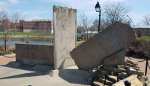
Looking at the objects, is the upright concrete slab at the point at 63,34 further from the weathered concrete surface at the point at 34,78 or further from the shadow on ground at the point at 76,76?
the weathered concrete surface at the point at 34,78

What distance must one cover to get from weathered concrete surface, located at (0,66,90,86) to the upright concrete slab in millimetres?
857

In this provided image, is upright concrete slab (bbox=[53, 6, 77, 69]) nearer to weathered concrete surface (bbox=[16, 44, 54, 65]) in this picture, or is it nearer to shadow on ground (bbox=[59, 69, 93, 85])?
shadow on ground (bbox=[59, 69, 93, 85])

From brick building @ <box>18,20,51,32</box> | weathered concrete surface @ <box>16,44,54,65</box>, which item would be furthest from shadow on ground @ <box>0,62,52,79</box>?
brick building @ <box>18,20,51,32</box>

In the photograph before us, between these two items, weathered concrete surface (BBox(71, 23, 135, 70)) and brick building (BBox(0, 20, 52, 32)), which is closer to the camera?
weathered concrete surface (BBox(71, 23, 135, 70))

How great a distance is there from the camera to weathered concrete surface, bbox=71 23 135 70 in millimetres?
11500

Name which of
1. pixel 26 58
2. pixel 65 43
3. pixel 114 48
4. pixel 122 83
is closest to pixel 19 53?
pixel 26 58

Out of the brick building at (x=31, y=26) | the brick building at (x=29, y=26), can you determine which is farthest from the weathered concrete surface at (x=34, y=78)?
the brick building at (x=31, y=26)

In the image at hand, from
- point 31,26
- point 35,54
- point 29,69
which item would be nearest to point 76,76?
point 29,69

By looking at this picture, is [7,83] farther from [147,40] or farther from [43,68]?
[147,40]

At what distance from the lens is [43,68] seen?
45.0 ft

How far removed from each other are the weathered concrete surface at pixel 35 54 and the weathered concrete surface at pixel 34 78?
170cm

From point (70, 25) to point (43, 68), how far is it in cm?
249

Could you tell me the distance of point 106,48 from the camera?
11.8 meters

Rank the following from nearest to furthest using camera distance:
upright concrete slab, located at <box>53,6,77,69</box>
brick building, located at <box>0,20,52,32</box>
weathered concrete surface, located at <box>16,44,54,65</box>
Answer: upright concrete slab, located at <box>53,6,77,69</box>, weathered concrete surface, located at <box>16,44,54,65</box>, brick building, located at <box>0,20,52,32</box>
